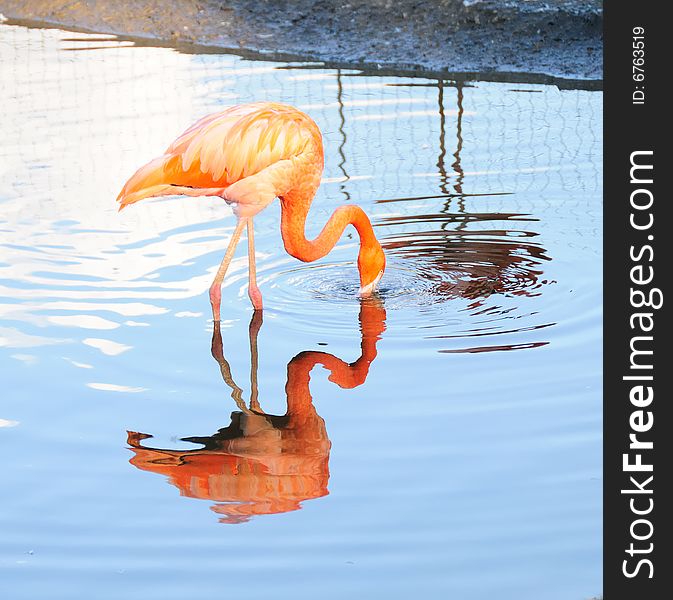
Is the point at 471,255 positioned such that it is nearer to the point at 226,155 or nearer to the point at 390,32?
the point at 226,155

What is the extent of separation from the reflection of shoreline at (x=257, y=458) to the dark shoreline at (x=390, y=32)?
7517 millimetres

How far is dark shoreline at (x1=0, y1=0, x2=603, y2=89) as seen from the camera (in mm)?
13562

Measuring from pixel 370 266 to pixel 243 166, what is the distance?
1039 millimetres

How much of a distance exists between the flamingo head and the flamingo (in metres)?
0.50

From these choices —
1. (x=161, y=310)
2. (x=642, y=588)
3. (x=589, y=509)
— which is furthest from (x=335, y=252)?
(x=642, y=588)

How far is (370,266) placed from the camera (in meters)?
7.57

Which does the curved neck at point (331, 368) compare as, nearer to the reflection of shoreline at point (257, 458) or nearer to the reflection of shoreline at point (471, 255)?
the reflection of shoreline at point (257, 458)

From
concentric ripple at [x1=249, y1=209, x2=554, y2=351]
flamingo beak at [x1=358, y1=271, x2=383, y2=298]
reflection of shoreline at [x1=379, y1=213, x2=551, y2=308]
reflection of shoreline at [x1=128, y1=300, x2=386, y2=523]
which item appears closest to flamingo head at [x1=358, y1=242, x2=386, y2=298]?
flamingo beak at [x1=358, y1=271, x2=383, y2=298]

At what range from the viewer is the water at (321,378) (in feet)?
15.6

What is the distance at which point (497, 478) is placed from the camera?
5.34 meters

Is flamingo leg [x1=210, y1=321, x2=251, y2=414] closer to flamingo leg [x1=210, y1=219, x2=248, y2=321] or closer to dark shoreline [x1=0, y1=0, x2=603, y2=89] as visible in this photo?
flamingo leg [x1=210, y1=219, x2=248, y2=321]

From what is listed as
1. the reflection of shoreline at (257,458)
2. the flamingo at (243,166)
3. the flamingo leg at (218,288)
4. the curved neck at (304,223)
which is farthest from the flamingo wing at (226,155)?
the reflection of shoreline at (257,458)

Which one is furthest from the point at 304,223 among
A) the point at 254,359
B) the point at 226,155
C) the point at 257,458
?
the point at 257,458

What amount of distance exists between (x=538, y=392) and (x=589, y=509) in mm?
1202
